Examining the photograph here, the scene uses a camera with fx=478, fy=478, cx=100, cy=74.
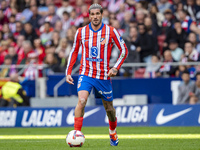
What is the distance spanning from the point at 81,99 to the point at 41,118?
737 centimetres

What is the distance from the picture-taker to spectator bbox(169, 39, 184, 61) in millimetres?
15156

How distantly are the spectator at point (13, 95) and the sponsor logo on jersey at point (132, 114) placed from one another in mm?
3591

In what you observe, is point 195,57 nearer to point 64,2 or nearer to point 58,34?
point 58,34

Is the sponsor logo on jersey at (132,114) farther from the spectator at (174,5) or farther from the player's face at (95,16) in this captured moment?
the player's face at (95,16)

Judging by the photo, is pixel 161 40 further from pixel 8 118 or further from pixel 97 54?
pixel 97 54

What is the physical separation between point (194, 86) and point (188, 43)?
1377 millimetres

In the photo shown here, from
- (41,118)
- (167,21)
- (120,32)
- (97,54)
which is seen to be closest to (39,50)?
(120,32)

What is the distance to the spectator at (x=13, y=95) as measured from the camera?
52.0ft

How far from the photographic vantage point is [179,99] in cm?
1444

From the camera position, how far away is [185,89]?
1423 cm

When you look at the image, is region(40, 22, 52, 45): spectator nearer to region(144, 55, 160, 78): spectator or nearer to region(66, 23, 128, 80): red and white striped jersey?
region(144, 55, 160, 78): spectator

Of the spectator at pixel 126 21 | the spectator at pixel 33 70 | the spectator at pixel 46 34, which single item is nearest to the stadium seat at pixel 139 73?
the spectator at pixel 126 21

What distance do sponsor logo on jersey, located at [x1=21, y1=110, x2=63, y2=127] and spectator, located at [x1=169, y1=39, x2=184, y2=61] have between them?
159 inches

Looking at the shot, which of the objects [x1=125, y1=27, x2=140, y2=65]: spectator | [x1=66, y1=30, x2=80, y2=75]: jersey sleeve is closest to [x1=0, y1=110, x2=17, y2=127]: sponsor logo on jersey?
[x1=125, y1=27, x2=140, y2=65]: spectator
